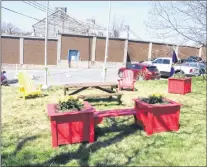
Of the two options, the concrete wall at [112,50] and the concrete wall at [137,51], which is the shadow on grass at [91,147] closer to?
the concrete wall at [112,50]

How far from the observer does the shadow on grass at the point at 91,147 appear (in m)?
4.59

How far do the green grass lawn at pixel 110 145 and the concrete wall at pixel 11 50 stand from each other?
81.8 feet

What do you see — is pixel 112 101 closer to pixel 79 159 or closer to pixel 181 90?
pixel 181 90

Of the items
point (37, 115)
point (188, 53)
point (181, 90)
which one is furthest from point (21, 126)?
point (188, 53)

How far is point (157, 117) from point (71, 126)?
193cm

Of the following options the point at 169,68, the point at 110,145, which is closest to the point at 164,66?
the point at 169,68

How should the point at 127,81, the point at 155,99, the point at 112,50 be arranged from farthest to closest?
the point at 112,50, the point at 127,81, the point at 155,99

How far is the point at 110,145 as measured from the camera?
528 centimetres

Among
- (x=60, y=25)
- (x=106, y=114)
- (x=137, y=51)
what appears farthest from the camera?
(x=60, y=25)

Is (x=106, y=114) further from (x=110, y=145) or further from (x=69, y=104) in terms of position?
(x=69, y=104)

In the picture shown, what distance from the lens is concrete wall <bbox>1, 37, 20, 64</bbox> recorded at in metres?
30.8

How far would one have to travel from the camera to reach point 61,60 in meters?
31.8

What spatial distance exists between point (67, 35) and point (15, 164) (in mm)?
28251

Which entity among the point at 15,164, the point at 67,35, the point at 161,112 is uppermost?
the point at 67,35
